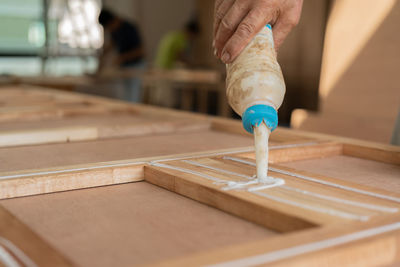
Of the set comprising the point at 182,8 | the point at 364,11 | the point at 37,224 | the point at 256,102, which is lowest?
the point at 37,224

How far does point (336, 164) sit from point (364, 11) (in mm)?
1844

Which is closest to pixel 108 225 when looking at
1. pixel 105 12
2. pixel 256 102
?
pixel 256 102

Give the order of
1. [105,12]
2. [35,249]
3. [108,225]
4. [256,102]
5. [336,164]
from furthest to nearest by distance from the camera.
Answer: [105,12]
[336,164]
[256,102]
[108,225]
[35,249]

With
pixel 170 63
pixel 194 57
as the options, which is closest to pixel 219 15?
pixel 170 63

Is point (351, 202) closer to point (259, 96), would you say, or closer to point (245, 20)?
point (259, 96)

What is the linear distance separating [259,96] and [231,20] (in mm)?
242

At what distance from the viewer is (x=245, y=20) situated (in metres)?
0.94

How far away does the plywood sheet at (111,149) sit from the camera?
1111mm

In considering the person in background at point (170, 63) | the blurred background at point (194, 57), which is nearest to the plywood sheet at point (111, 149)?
the blurred background at point (194, 57)

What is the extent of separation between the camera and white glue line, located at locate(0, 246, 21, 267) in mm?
557

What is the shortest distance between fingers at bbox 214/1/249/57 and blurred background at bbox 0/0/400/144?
0.71 metres

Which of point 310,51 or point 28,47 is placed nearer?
point 310,51

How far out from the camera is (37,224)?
699 mm

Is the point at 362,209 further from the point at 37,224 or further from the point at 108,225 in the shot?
the point at 37,224
